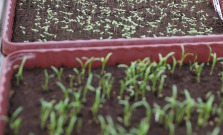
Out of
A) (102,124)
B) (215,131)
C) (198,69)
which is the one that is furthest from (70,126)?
(198,69)

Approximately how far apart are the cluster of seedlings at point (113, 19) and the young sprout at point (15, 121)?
0.72 metres

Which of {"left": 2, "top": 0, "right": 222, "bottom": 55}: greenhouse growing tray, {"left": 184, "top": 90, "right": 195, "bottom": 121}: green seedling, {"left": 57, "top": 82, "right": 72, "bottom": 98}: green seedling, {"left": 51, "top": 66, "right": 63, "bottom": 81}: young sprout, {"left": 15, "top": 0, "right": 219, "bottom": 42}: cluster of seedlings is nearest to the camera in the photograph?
{"left": 184, "top": 90, "right": 195, "bottom": 121}: green seedling

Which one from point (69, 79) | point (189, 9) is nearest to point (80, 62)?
point (69, 79)

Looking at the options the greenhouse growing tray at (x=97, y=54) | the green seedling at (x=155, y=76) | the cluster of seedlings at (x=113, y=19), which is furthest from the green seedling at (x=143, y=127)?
the cluster of seedlings at (x=113, y=19)

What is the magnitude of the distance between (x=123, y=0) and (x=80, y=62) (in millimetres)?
997

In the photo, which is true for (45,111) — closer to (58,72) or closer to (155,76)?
(58,72)

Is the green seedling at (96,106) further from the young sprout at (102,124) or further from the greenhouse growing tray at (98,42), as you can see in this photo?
the greenhouse growing tray at (98,42)

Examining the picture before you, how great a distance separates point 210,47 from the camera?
1.92 metres

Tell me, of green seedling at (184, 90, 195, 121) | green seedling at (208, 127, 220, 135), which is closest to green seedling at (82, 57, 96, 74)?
green seedling at (184, 90, 195, 121)

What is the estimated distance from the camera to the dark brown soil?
1.49m

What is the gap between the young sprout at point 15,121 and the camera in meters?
1.42

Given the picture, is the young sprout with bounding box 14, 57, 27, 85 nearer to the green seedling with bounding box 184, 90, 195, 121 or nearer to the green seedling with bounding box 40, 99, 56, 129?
the green seedling with bounding box 40, 99, 56, 129

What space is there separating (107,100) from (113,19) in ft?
3.00

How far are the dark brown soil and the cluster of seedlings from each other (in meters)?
0.43
